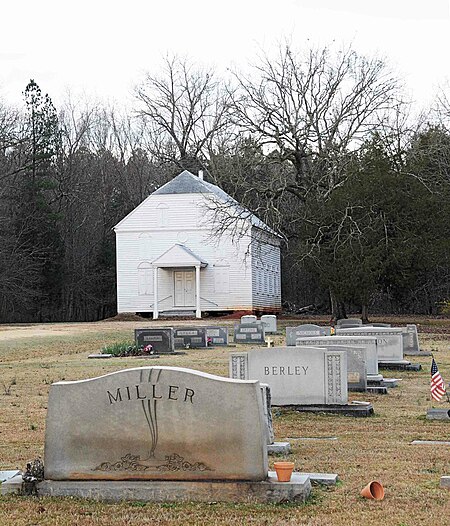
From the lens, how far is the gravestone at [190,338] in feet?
102

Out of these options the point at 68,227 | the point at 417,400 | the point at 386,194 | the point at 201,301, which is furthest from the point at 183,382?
the point at 68,227

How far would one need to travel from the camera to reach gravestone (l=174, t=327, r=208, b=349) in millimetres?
30969

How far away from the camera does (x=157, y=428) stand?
7723 millimetres

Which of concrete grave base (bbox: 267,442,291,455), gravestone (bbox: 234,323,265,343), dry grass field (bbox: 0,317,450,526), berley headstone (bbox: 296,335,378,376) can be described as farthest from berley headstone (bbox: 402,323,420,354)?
concrete grave base (bbox: 267,442,291,455)

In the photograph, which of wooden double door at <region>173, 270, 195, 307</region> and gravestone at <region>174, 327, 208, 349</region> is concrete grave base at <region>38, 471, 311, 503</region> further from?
wooden double door at <region>173, 270, 195, 307</region>

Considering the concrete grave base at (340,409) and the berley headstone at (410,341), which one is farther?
the berley headstone at (410,341)

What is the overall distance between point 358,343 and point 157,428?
11834 millimetres

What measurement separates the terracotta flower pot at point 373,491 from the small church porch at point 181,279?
146ft

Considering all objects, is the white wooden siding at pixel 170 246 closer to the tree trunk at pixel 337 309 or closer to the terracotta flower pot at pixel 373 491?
the tree trunk at pixel 337 309

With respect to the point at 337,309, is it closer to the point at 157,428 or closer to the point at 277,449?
the point at 277,449

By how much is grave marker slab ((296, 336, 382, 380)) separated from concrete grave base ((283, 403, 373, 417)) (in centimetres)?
311

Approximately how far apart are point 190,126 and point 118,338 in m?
36.5

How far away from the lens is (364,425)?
1292cm

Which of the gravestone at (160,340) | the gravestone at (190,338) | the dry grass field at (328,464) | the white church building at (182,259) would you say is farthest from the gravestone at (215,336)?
the white church building at (182,259)
